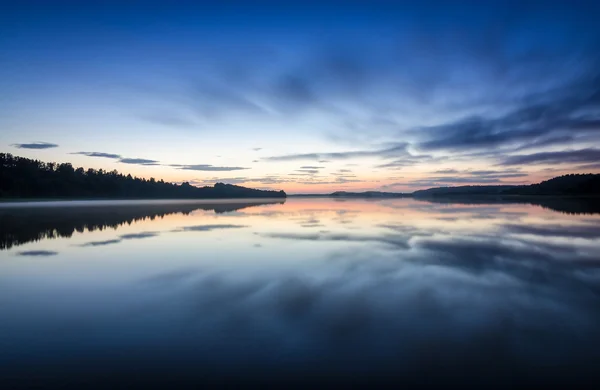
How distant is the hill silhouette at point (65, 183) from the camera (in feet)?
315

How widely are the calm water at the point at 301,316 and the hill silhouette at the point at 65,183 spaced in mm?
107294

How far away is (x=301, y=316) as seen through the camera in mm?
7613

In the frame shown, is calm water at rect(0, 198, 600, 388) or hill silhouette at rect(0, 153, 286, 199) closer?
calm water at rect(0, 198, 600, 388)

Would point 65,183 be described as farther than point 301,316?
Yes

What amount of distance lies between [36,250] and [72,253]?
2.22 meters

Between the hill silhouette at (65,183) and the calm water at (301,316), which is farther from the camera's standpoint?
the hill silhouette at (65,183)

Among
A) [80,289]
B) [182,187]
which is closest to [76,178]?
[182,187]

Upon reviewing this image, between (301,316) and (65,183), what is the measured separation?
132129mm

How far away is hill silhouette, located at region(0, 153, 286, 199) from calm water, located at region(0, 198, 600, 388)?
352 feet

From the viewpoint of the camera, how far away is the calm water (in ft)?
17.7

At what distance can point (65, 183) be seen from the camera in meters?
113

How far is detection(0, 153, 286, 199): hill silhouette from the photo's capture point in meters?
96.0

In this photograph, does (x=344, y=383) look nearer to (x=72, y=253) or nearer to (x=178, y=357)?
(x=178, y=357)

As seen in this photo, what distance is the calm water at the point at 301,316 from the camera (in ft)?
17.7
